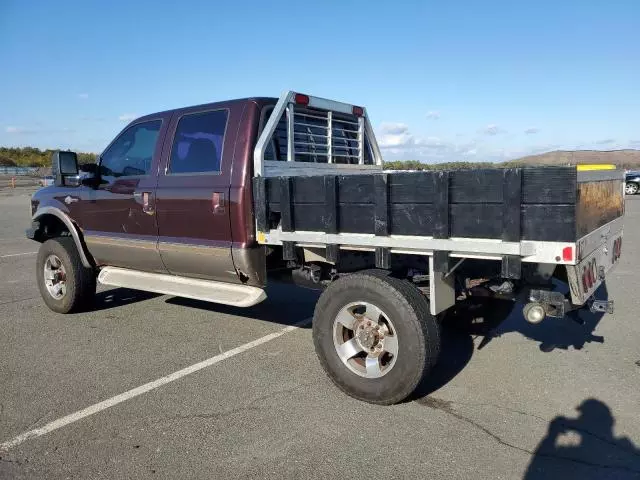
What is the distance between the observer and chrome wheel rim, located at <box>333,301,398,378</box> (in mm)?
3756

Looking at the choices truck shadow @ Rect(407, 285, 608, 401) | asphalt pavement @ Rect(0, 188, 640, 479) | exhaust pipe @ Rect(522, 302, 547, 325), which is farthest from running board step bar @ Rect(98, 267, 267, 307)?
exhaust pipe @ Rect(522, 302, 547, 325)

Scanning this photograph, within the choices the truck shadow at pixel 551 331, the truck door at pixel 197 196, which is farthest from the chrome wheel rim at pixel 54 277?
the truck shadow at pixel 551 331

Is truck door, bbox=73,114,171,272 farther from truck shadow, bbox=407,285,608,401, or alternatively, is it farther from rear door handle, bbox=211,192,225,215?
truck shadow, bbox=407,285,608,401

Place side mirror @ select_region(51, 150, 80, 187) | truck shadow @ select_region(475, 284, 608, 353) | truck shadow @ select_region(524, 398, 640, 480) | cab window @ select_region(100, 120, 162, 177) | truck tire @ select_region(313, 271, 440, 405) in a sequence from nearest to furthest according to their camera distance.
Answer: truck shadow @ select_region(524, 398, 640, 480)
truck tire @ select_region(313, 271, 440, 405)
truck shadow @ select_region(475, 284, 608, 353)
cab window @ select_region(100, 120, 162, 177)
side mirror @ select_region(51, 150, 80, 187)

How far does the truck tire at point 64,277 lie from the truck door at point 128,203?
1.01ft

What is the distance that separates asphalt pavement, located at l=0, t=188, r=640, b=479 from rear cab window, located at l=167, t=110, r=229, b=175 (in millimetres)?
1674

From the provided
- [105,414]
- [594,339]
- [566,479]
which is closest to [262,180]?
[105,414]

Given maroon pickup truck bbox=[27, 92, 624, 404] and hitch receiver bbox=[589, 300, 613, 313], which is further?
hitch receiver bbox=[589, 300, 613, 313]

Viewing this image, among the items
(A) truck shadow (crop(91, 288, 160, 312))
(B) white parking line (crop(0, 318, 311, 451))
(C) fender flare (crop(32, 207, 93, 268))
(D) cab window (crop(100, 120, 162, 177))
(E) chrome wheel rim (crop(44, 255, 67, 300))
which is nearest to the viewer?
(B) white parking line (crop(0, 318, 311, 451))

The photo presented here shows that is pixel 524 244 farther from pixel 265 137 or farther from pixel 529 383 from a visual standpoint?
pixel 265 137

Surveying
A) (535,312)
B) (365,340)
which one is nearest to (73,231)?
(365,340)

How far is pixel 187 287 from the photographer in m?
5.14

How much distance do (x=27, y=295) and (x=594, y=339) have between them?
22.6 ft

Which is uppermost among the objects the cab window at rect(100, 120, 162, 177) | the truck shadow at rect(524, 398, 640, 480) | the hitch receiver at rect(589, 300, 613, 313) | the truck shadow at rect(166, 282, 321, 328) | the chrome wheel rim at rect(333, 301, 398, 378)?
the cab window at rect(100, 120, 162, 177)
